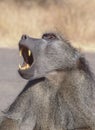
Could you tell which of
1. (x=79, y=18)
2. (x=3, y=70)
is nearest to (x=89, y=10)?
(x=79, y=18)

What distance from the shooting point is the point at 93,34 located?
2166 centimetres

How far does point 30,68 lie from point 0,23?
583 inches

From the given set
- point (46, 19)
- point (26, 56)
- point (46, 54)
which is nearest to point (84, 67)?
point (46, 54)

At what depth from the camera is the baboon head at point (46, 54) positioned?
23.9 ft

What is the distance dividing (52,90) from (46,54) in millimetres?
444

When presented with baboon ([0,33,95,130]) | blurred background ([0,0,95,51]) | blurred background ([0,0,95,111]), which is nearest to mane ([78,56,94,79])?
baboon ([0,33,95,130])

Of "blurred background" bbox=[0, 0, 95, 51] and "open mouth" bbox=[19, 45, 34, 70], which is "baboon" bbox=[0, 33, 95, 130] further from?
"blurred background" bbox=[0, 0, 95, 51]

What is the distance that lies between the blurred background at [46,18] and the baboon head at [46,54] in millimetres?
13424

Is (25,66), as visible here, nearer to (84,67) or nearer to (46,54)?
(46,54)

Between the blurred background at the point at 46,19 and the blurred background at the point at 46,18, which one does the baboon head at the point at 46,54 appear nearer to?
the blurred background at the point at 46,19

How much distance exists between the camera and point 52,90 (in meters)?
7.20

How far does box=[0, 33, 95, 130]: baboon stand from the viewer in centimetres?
708

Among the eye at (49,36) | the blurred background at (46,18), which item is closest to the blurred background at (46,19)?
the blurred background at (46,18)

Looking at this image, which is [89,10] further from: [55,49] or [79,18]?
[55,49]
